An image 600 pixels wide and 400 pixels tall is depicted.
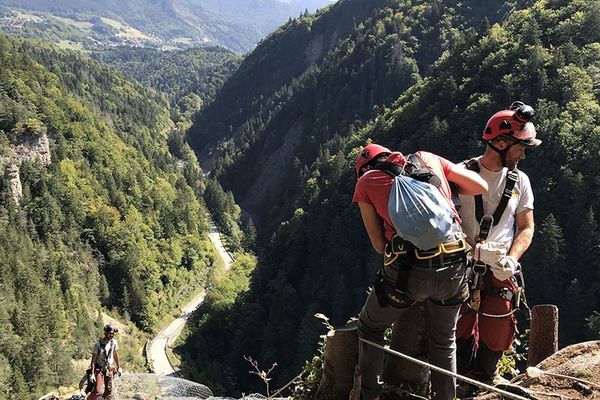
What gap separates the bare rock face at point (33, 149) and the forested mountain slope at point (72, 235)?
240mm

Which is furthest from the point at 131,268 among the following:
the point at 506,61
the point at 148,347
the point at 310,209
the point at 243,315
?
the point at 506,61

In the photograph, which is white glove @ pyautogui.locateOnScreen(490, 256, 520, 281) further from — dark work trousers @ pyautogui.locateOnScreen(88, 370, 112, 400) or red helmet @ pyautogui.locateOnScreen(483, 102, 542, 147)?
dark work trousers @ pyautogui.locateOnScreen(88, 370, 112, 400)

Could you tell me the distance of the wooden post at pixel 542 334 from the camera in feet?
21.4

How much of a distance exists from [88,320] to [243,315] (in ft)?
67.9

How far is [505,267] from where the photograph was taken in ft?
18.0

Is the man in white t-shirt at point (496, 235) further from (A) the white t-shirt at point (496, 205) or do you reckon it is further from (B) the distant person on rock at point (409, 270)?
(B) the distant person on rock at point (409, 270)

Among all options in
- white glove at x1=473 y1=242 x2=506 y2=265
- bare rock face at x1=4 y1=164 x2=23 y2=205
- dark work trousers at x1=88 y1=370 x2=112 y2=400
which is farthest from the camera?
bare rock face at x1=4 y1=164 x2=23 y2=205

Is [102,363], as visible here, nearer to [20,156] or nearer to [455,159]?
[455,159]

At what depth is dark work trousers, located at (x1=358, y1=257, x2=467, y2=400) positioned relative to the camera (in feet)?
15.8

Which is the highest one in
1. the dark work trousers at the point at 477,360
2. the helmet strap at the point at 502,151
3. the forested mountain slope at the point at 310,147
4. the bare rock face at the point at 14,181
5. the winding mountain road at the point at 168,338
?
the helmet strap at the point at 502,151

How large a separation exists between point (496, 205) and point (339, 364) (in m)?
2.49

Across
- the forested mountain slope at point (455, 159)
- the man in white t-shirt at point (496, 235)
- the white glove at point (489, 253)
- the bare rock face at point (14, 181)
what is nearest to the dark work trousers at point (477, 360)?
the man in white t-shirt at point (496, 235)

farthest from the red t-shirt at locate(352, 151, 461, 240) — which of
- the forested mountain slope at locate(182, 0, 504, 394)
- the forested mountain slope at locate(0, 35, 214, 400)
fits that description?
the forested mountain slope at locate(0, 35, 214, 400)

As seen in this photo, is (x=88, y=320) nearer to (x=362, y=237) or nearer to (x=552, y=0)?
(x=362, y=237)
